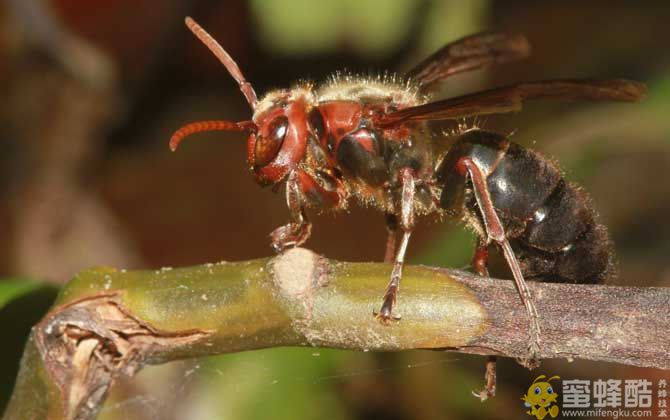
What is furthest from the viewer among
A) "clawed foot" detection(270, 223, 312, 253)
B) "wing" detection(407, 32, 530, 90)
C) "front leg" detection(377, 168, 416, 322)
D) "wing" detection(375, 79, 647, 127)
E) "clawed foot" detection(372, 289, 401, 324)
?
"wing" detection(407, 32, 530, 90)

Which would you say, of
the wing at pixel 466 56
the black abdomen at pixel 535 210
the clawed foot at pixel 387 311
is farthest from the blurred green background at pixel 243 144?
the clawed foot at pixel 387 311

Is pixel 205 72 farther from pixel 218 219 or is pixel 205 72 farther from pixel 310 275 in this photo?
pixel 310 275

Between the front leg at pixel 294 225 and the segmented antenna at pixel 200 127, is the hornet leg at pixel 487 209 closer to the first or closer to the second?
the front leg at pixel 294 225

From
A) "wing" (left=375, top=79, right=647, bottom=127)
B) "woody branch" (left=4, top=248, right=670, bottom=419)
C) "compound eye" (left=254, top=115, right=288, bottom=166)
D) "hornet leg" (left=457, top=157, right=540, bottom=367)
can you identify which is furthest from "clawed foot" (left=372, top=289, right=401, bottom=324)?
"compound eye" (left=254, top=115, right=288, bottom=166)

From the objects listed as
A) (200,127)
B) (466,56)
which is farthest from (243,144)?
(200,127)

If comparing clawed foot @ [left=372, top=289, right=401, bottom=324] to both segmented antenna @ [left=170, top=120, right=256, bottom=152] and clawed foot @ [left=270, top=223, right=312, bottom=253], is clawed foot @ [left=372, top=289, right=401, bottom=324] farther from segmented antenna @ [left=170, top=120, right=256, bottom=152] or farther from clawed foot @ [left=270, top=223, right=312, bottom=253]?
segmented antenna @ [left=170, top=120, right=256, bottom=152]

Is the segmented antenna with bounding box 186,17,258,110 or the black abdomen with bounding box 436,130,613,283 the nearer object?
the black abdomen with bounding box 436,130,613,283

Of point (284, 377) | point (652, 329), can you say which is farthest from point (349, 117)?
point (652, 329)
